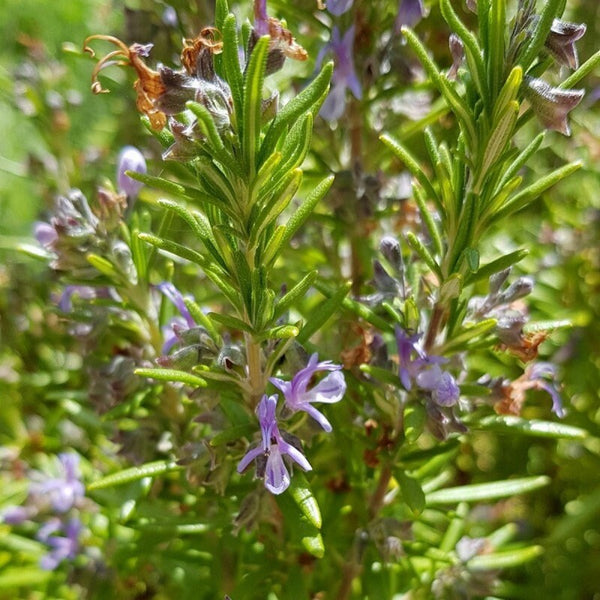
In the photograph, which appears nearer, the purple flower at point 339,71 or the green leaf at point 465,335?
the green leaf at point 465,335

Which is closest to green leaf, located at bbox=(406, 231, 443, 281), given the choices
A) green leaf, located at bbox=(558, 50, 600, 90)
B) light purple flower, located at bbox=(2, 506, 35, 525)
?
green leaf, located at bbox=(558, 50, 600, 90)

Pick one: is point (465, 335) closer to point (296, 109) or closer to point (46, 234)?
point (296, 109)

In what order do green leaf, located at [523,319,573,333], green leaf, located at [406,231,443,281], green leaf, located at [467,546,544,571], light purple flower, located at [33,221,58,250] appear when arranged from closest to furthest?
green leaf, located at [406,231,443,281]
green leaf, located at [523,319,573,333]
light purple flower, located at [33,221,58,250]
green leaf, located at [467,546,544,571]

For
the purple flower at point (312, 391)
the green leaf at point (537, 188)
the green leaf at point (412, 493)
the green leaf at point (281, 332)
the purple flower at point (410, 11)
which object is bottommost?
the green leaf at point (412, 493)

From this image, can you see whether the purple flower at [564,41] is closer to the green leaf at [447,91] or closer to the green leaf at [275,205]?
the green leaf at [447,91]

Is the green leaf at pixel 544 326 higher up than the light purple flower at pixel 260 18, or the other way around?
the light purple flower at pixel 260 18

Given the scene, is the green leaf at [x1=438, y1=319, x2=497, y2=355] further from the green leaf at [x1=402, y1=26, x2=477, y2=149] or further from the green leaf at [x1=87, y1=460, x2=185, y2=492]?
the green leaf at [x1=87, y1=460, x2=185, y2=492]

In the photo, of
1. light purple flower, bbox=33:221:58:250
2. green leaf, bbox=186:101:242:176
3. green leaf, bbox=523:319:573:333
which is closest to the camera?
green leaf, bbox=186:101:242:176

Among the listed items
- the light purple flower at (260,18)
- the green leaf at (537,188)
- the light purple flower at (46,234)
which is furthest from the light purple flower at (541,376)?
the light purple flower at (46,234)
